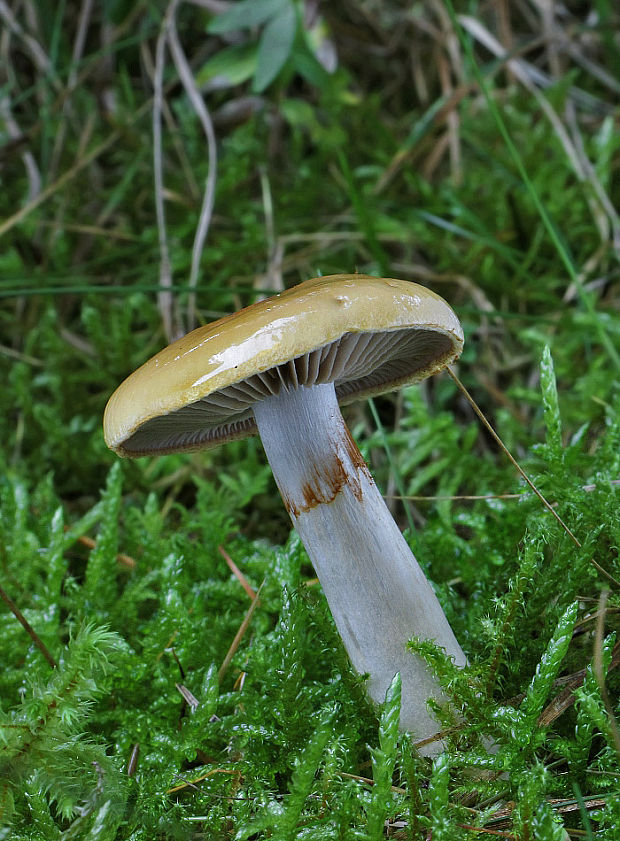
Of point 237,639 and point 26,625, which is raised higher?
point 26,625

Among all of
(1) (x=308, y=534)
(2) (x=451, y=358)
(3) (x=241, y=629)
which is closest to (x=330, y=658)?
(3) (x=241, y=629)

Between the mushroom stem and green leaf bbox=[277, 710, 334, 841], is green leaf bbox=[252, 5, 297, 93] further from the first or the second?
green leaf bbox=[277, 710, 334, 841]

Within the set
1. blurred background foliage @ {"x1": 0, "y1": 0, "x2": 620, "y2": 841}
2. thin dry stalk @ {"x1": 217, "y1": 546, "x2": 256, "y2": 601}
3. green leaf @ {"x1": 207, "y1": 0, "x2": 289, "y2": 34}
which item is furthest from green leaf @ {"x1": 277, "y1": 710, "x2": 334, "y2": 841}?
green leaf @ {"x1": 207, "y1": 0, "x2": 289, "y2": 34}

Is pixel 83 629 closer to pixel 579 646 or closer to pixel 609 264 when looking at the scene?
pixel 579 646

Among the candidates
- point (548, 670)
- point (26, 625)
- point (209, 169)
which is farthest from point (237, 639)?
point (209, 169)

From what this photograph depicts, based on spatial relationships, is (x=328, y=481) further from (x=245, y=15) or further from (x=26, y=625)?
(x=245, y=15)

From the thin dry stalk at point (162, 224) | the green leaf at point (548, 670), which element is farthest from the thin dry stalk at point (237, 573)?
the thin dry stalk at point (162, 224)
